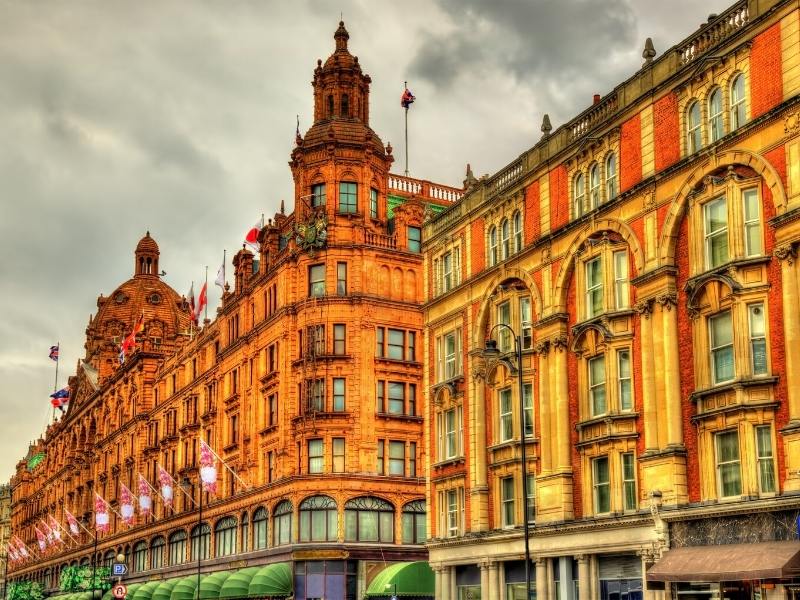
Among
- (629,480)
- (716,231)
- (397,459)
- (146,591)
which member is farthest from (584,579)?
(146,591)

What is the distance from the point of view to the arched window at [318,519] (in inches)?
2680

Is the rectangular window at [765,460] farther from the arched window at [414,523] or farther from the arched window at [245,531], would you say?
the arched window at [245,531]

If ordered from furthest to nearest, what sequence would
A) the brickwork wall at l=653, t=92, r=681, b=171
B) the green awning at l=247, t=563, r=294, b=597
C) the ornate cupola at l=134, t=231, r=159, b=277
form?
the ornate cupola at l=134, t=231, r=159, b=277 → the green awning at l=247, t=563, r=294, b=597 → the brickwork wall at l=653, t=92, r=681, b=171

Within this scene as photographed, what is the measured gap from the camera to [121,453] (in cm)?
11531

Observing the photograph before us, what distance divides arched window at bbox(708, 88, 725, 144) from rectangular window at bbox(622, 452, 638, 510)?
432 inches

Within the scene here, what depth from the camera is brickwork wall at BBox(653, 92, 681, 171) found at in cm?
3841

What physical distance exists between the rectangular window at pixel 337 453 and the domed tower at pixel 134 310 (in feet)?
222

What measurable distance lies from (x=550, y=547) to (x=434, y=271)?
1650 centimetres

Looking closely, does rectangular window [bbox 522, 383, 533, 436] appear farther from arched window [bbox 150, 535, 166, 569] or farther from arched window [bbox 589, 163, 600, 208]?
arched window [bbox 150, 535, 166, 569]

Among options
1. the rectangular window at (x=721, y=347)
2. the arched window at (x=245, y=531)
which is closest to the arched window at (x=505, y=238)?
the rectangular window at (x=721, y=347)

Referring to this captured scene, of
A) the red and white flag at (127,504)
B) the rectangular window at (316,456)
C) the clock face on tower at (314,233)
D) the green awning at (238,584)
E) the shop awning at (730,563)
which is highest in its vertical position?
the clock face on tower at (314,233)

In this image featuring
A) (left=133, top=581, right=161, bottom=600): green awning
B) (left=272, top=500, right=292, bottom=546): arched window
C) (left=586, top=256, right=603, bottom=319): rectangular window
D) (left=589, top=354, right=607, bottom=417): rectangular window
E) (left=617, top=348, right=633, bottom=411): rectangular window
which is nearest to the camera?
(left=617, top=348, right=633, bottom=411): rectangular window

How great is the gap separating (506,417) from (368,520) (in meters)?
24.1

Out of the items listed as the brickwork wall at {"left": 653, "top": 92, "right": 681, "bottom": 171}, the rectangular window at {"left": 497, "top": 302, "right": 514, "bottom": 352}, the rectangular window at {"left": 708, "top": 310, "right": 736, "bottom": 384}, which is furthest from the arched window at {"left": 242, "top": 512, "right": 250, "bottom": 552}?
the rectangular window at {"left": 708, "top": 310, "right": 736, "bottom": 384}
